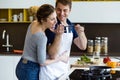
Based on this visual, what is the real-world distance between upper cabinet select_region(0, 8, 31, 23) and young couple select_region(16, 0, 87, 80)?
8.18 ft

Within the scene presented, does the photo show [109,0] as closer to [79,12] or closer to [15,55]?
[79,12]

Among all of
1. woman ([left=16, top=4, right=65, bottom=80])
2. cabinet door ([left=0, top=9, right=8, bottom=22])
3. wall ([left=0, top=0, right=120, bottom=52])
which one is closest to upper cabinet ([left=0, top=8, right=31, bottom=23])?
cabinet door ([left=0, top=9, right=8, bottom=22])

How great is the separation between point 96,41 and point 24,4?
1306 millimetres

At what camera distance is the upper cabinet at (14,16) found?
492 centimetres

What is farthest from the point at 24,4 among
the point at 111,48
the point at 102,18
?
the point at 111,48

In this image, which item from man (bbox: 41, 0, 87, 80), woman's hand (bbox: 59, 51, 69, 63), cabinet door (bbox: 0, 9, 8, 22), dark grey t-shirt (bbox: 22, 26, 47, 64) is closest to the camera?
dark grey t-shirt (bbox: 22, 26, 47, 64)

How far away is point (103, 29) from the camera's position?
16.3ft

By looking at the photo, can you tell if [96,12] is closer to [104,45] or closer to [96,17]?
[96,17]

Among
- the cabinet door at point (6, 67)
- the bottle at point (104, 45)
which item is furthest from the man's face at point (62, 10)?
the bottle at point (104, 45)

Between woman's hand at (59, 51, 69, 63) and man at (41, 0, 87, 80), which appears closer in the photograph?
man at (41, 0, 87, 80)

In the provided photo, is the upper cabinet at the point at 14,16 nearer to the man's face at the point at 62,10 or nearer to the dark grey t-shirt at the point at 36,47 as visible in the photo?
the man's face at the point at 62,10

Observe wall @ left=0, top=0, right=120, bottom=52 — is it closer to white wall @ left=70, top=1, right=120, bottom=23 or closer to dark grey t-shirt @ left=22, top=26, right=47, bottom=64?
white wall @ left=70, top=1, right=120, bottom=23

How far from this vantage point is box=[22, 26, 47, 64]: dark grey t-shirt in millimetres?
2170

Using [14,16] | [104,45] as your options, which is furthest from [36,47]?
[14,16]
